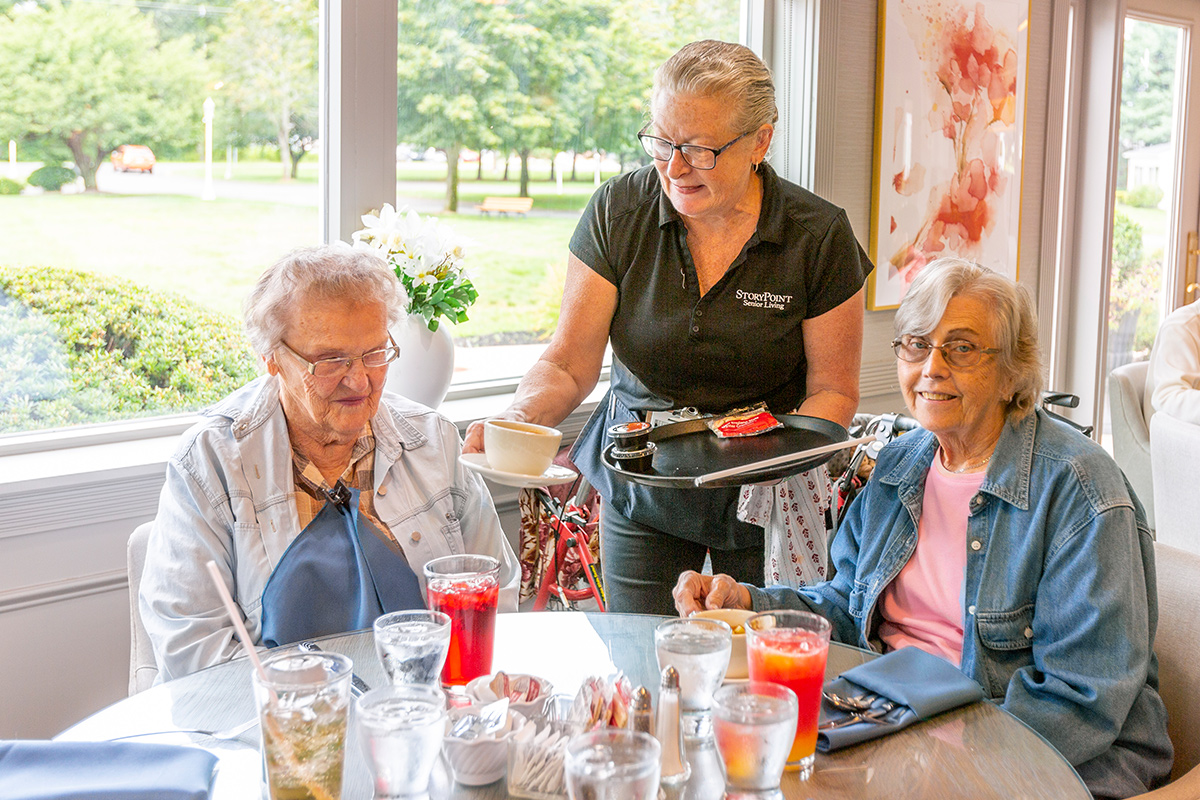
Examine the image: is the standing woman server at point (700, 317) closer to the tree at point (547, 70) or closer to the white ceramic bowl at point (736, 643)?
the white ceramic bowl at point (736, 643)

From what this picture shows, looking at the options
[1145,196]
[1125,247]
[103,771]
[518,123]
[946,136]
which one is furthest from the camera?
[1145,196]

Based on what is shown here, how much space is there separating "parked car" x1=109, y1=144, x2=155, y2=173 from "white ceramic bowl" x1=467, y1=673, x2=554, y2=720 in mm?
1789

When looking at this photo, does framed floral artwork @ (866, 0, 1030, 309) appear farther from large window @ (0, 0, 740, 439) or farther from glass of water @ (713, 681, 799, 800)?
glass of water @ (713, 681, 799, 800)

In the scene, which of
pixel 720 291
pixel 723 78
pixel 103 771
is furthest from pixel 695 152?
pixel 103 771

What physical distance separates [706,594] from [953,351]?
0.55 metres

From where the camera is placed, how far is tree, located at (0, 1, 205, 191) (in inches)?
91.5

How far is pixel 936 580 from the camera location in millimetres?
1706

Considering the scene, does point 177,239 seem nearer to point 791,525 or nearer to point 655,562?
point 655,562

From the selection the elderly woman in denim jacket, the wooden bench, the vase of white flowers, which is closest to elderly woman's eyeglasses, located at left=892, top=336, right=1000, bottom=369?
the elderly woman in denim jacket

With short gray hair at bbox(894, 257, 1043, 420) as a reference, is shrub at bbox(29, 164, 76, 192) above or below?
above

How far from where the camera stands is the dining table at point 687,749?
116 centimetres

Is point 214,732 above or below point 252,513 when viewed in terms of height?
below

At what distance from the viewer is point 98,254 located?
8.23ft

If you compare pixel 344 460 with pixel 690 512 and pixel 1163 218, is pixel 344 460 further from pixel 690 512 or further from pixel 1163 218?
pixel 1163 218
